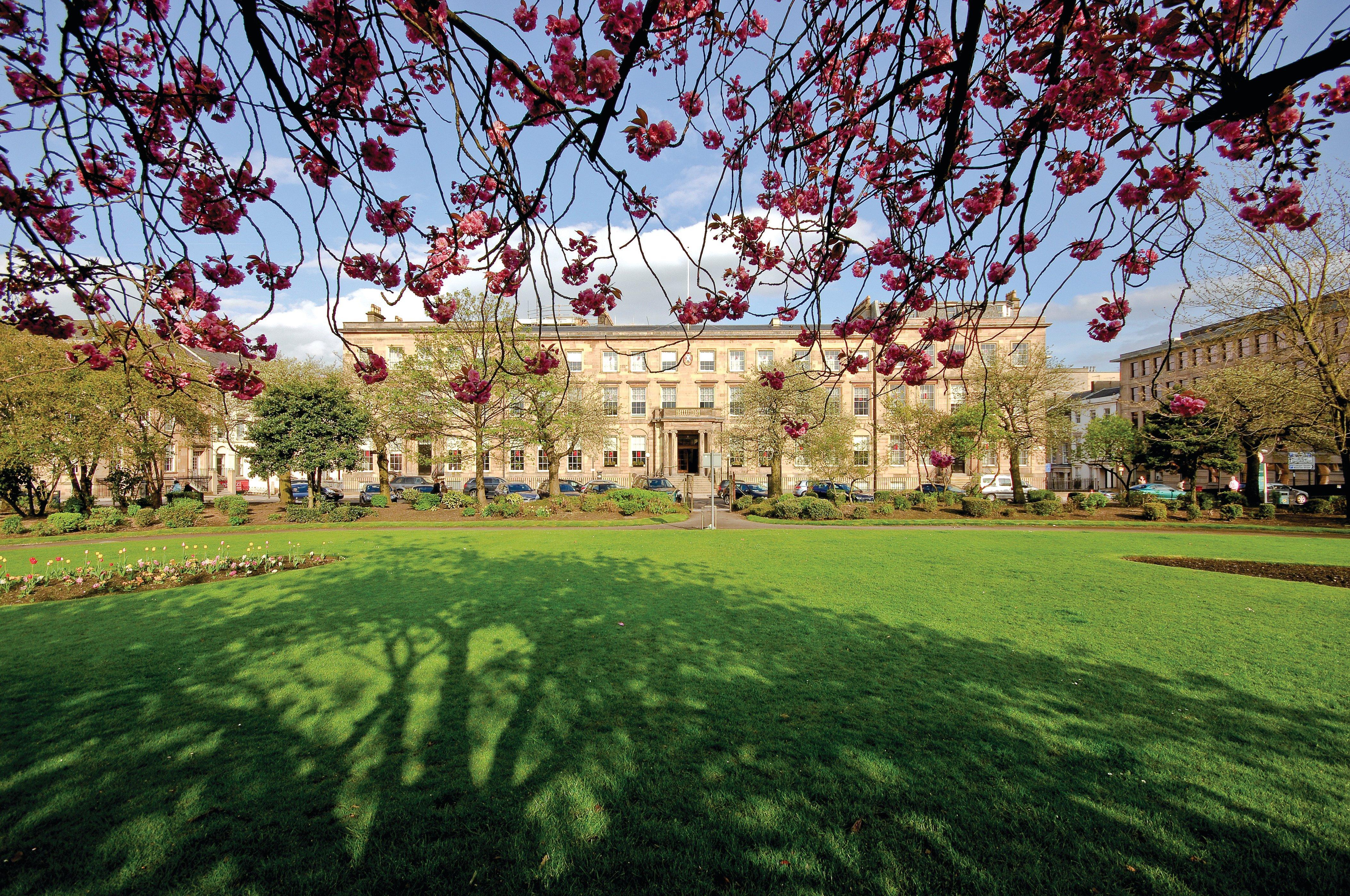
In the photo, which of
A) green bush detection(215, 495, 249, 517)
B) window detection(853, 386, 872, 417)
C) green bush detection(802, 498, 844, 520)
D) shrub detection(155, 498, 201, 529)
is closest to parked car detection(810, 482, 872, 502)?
green bush detection(802, 498, 844, 520)

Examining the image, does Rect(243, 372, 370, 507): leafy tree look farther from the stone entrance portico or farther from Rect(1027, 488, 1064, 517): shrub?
Rect(1027, 488, 1064, 517): shrub

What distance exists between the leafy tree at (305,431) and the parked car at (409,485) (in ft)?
23.1

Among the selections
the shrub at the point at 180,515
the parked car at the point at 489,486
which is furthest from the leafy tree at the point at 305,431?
the parked car at the point at 489,486

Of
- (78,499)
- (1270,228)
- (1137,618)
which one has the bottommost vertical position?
(1137,618)

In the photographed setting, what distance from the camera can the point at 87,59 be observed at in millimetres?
2283

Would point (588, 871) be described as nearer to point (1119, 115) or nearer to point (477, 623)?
point (477, 623)

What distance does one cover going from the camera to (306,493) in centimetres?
3291

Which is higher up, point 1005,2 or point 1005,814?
point 1005,2

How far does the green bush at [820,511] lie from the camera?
20812 mm

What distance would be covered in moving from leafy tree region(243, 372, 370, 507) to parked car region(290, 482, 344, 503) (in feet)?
5.59

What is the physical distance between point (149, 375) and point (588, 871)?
391 cm

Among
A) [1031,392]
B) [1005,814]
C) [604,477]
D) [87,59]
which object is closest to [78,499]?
[604,477]

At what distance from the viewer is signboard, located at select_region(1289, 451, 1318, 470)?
32125 mm

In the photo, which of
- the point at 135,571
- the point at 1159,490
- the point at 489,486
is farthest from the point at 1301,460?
the point at 135,571
